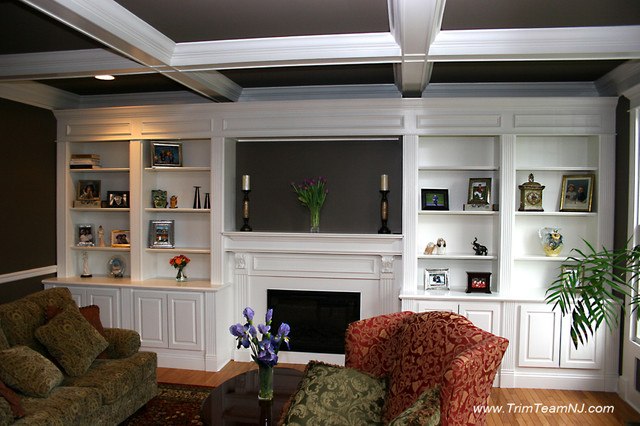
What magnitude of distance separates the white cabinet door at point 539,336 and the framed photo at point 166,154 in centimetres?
356

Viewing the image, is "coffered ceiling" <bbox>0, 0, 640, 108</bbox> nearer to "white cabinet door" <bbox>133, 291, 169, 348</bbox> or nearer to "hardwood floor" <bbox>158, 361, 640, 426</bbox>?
"white cabinet door" <bbox>133, 291, 169, 348</bbox>

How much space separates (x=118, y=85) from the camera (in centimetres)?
505

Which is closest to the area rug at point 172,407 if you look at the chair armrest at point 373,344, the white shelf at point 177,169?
the chair armrest at point 373,344

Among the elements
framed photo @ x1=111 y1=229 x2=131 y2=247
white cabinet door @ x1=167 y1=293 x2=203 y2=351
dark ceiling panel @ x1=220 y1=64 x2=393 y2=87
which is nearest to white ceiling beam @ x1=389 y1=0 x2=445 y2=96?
dark ceiling panel @ x1=220 y1=64 x2=393 y2=87

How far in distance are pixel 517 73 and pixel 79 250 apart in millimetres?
4699

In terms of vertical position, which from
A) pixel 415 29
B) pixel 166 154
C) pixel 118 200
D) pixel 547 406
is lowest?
pixel 547 406

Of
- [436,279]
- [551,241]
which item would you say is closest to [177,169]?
[436,279]

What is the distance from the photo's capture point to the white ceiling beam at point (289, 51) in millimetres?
3400

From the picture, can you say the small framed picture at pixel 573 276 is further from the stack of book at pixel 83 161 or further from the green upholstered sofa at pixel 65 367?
the stack of book at pixel 83 161

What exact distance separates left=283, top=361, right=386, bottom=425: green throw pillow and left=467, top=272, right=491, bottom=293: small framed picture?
7.29 ft

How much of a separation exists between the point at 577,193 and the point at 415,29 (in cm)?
263

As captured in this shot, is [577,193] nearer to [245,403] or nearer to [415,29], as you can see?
[415,29]

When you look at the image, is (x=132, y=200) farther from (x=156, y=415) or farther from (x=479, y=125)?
(x=479, y=125)

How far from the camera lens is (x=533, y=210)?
464 centimetres
